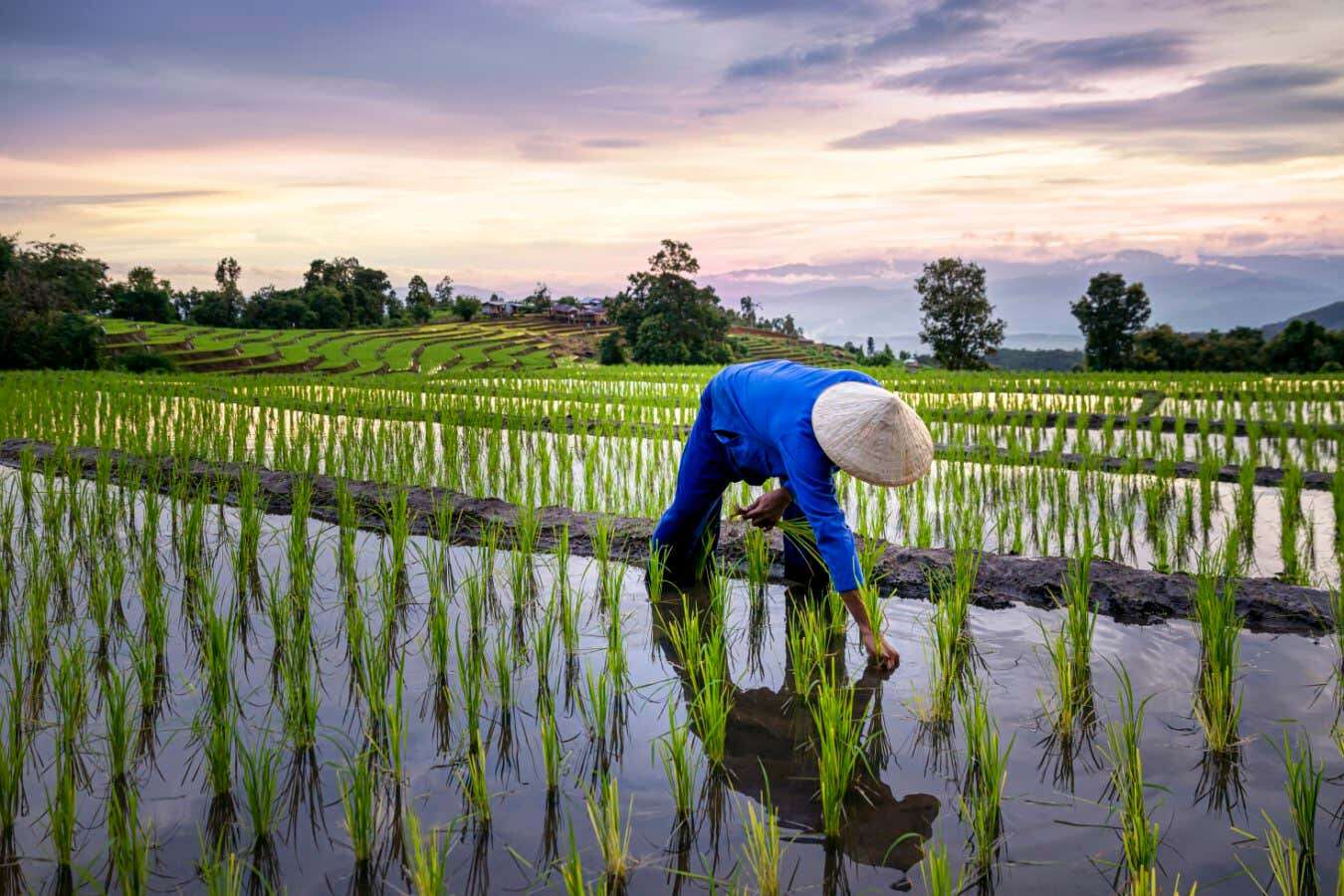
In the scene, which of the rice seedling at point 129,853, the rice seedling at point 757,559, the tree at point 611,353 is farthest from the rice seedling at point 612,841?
the tree at point 611,353

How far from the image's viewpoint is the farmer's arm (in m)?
2.77

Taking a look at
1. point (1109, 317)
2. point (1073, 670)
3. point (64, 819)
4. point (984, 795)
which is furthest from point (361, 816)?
point (1109, 317)

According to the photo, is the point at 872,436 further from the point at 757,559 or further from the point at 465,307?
the point at 465,307

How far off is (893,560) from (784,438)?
1.45m

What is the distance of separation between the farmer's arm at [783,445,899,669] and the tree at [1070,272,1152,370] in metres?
30.1

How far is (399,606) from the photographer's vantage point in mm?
3766

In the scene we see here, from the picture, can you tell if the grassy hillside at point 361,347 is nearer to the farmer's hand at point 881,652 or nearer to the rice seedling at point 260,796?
the farmer's hand at point 881,652

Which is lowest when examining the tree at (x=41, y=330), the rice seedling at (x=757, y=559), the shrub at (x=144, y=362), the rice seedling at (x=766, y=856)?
the rice seedling at (x=766, y=856)

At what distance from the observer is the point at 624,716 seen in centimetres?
279

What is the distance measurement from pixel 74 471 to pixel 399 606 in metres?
2.65

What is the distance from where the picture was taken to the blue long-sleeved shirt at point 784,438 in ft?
9.14

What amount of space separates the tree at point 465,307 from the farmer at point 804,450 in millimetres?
38325

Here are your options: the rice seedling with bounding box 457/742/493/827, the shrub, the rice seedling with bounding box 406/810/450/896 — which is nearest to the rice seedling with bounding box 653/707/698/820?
the rice seedling with bounding box 457/742/493/827

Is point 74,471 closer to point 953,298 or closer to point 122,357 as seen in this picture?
point 122,357
